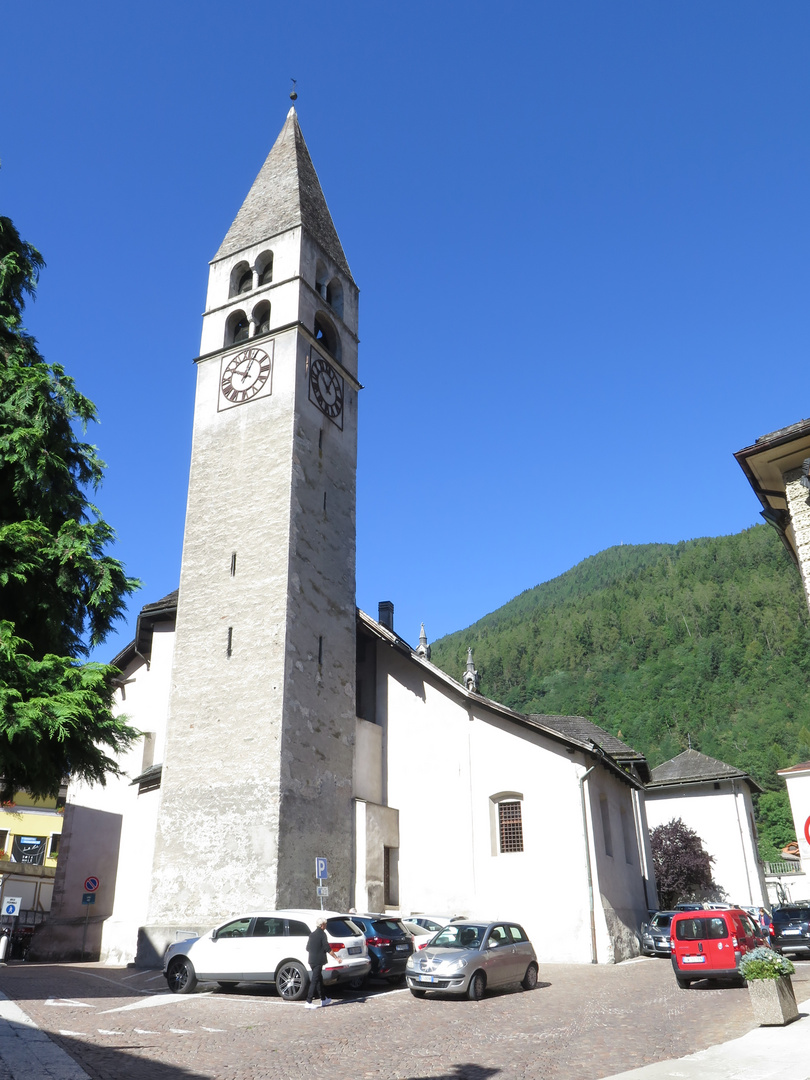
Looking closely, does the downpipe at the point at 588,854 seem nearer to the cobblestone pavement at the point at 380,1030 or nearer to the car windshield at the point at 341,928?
the cobblestone pavement at the point at 380,1030

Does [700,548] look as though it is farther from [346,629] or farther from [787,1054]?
[787,1054]

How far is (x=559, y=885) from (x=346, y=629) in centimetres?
976

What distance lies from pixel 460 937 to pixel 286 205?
2524 cm

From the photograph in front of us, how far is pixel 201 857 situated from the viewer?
71.9 ft

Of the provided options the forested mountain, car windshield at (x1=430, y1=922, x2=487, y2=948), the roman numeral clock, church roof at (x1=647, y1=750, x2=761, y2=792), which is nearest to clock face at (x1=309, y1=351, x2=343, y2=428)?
the roman numeral clock

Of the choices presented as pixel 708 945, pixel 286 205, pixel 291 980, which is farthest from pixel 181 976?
pixel 286 205

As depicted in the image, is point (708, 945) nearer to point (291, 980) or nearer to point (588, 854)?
point (588, 854)

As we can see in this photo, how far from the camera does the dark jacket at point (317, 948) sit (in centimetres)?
1455

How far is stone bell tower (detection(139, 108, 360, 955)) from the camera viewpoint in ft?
71.6

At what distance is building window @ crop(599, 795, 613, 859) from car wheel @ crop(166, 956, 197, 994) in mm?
14192

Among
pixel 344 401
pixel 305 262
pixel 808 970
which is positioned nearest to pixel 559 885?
pixel 808 970

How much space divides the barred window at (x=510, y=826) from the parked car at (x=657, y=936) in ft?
16.8

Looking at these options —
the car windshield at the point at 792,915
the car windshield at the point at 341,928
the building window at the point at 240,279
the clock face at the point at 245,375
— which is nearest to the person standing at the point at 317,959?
the car windshield at the point at 341,928

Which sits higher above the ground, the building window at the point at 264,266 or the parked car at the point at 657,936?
the building window at the point at 264,266
